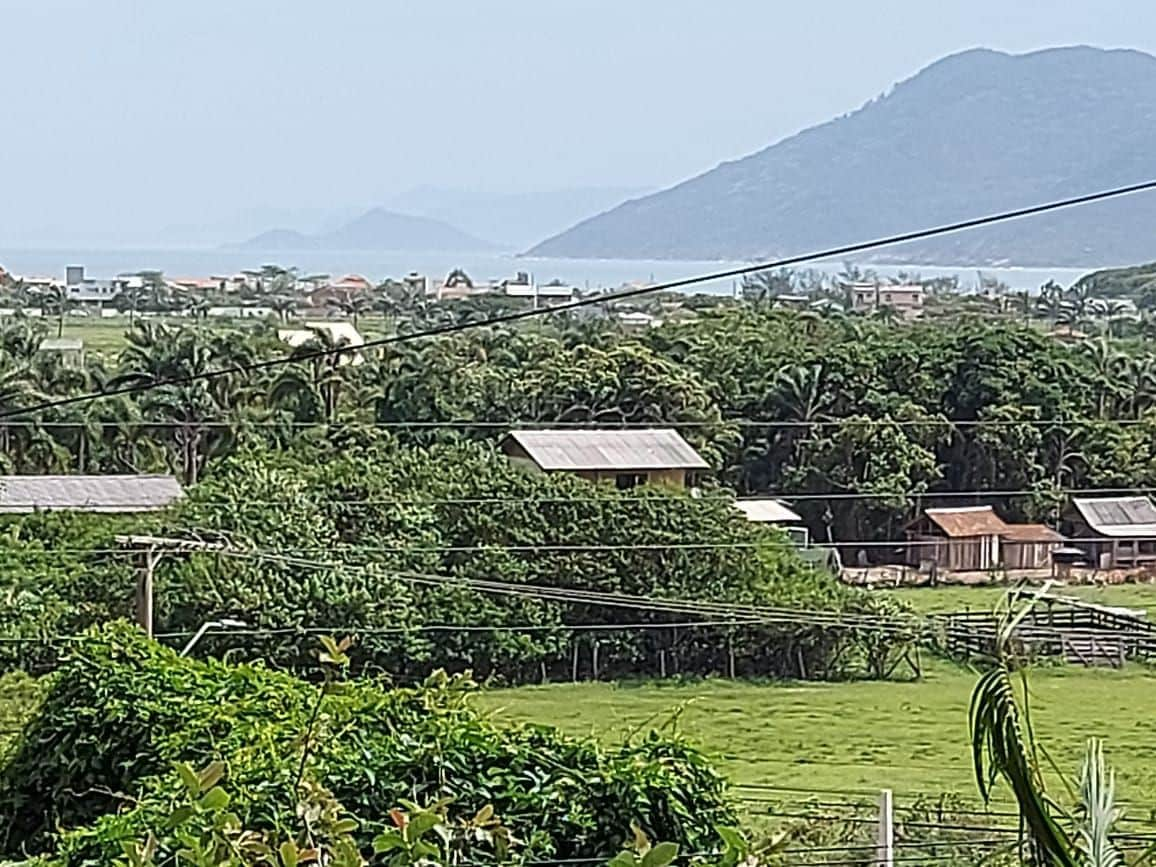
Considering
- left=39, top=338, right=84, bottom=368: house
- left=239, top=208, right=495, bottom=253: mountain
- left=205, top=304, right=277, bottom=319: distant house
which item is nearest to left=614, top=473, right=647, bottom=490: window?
left=39, top=338, right=84, bottom=368: house

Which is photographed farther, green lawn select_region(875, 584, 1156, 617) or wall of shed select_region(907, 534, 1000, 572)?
wall of shed select_region(907, 534, 1000, 572)

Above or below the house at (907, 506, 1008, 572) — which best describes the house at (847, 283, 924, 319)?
above

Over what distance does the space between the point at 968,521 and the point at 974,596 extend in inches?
56.2

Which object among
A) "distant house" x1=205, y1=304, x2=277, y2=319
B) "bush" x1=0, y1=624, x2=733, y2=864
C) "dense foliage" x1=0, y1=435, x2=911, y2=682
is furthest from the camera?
"distant house" x1=205, y1=304, x2=277, y2=319

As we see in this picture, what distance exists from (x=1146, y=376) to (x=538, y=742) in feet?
45.0

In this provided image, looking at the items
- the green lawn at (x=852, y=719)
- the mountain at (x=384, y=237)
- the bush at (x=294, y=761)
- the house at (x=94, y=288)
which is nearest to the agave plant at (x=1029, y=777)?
the bush at (x=294, y=761)

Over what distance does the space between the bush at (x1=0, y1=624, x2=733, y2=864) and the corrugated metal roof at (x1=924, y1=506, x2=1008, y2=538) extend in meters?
11.0

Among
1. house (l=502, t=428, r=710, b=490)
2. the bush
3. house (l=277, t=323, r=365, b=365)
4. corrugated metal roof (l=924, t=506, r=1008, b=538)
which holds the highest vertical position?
house (l=277, t=323, r=365, b=365)

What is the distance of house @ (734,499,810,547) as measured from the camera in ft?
46.5

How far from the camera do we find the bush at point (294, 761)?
8.71 feet

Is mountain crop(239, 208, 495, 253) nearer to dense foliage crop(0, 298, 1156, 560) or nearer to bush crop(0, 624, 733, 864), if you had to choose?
dense foliage crop(0, 298, 1156, 560)

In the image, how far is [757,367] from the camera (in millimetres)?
16016

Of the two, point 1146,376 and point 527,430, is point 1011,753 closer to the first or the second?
point 527,430

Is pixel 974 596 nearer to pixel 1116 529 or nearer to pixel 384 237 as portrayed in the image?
pixel 1116 529
